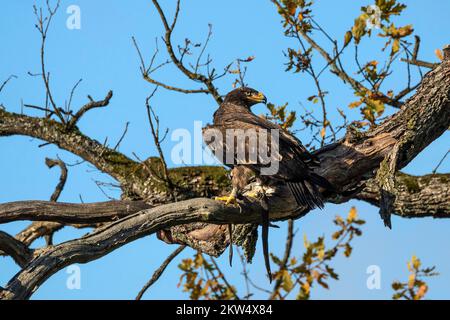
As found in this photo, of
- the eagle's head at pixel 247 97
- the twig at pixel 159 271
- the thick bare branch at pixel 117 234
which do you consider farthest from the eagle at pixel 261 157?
the twig at pixel 159 271

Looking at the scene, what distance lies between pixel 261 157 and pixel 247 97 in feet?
5.97

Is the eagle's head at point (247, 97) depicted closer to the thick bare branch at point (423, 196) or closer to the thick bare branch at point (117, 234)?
the thick bare branch at point (423, 196)

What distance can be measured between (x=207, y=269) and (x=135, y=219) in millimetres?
3411

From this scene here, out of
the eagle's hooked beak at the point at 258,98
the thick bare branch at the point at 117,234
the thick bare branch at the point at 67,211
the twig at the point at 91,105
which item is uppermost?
the twig at the point at 91,105

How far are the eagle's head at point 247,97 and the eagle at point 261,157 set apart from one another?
725 millimetres

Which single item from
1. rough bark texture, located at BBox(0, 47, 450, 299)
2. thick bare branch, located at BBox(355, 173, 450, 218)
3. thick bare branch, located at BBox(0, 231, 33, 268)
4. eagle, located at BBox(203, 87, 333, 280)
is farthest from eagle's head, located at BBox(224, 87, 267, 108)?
thick bare branch, located at BBox(0, 231, 33, 268)

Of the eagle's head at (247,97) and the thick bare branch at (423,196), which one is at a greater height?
the eagle's head at (247,97)

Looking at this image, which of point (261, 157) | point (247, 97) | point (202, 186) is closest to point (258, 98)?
point (247, 97)

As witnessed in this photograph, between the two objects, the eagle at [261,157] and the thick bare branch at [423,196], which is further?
the thick bare branch at [423,196]

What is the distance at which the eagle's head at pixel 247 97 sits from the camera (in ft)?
28.9

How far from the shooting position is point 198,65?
9258 millimetres

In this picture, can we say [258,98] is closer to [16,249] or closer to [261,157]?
[261,157]

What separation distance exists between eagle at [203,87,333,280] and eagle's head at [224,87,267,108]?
28.6 inches

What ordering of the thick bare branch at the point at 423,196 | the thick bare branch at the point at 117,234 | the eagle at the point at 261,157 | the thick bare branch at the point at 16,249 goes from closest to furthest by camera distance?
1. the thick bare branch at the point at 117,234
2. the eagle at the point at 261,157
3. the thick bare branch at the point at 16,249
4. the thick bare branch at the point at 423,196
